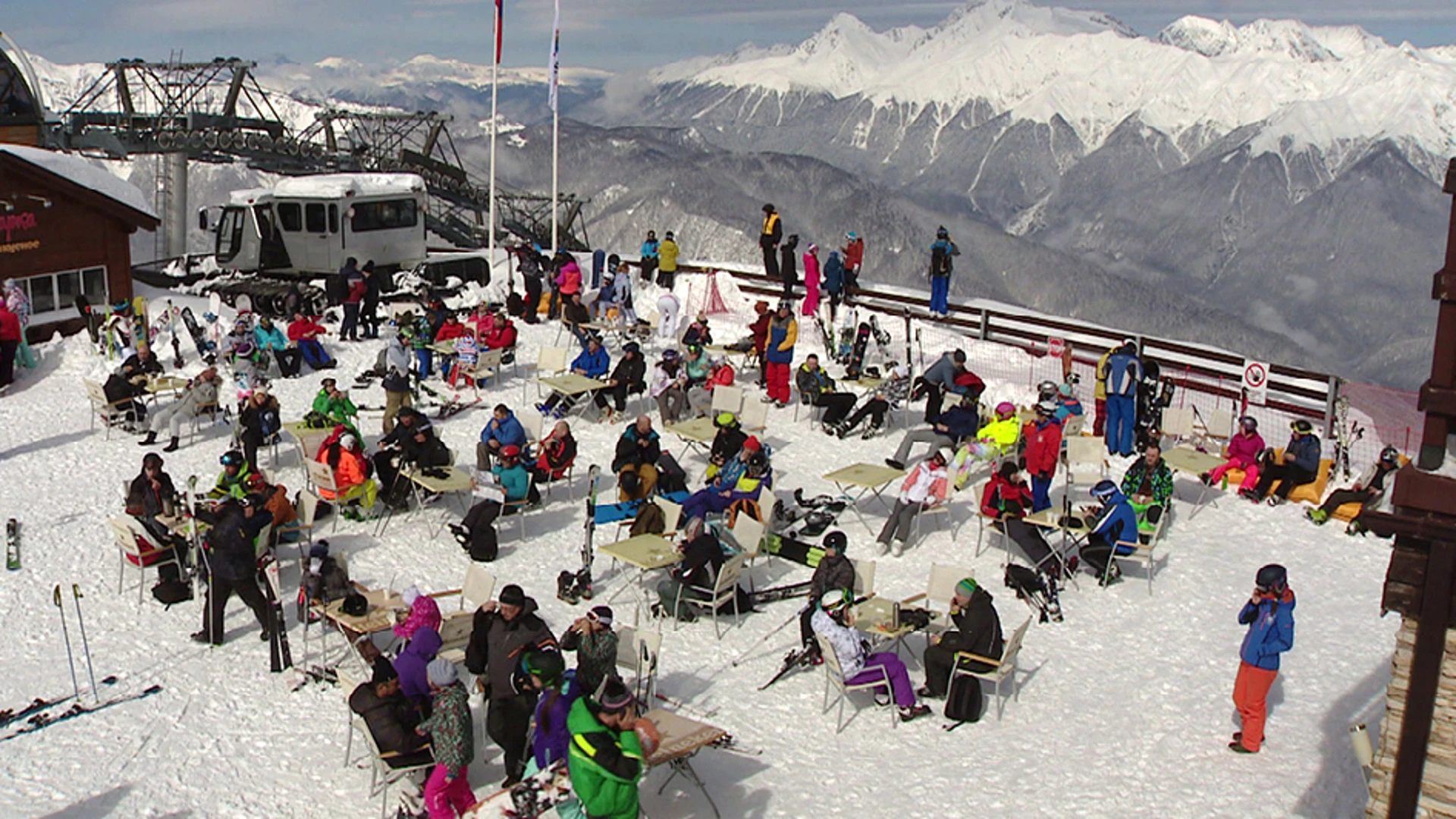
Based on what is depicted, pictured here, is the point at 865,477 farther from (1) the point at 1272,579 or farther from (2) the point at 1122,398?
(1) the point at 1272,579

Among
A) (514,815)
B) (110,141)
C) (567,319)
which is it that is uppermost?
(110,141)

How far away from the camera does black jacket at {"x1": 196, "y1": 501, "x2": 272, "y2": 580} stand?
11.1 m

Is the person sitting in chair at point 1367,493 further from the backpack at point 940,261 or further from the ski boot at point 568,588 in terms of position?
the backpack at point 940,261

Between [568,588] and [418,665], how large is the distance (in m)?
3.44

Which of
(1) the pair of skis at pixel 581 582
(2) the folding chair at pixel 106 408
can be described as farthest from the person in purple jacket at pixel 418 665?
(2) the folding chair at pixel 106 408

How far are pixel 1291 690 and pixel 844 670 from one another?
166 inches

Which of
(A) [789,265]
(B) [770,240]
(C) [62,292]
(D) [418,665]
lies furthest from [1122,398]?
(C) [62,292]

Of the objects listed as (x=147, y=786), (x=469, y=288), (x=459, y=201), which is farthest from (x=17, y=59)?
(x=147, y=786)

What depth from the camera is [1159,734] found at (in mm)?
10180

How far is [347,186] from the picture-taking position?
26703 mm

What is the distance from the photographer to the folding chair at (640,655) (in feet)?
32.0

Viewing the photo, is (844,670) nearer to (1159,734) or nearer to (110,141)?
(1159,734)

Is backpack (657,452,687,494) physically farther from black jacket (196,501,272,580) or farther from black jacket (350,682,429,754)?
black jacket (350,682,429,754)

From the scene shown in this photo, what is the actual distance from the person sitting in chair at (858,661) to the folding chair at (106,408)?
11638mm
